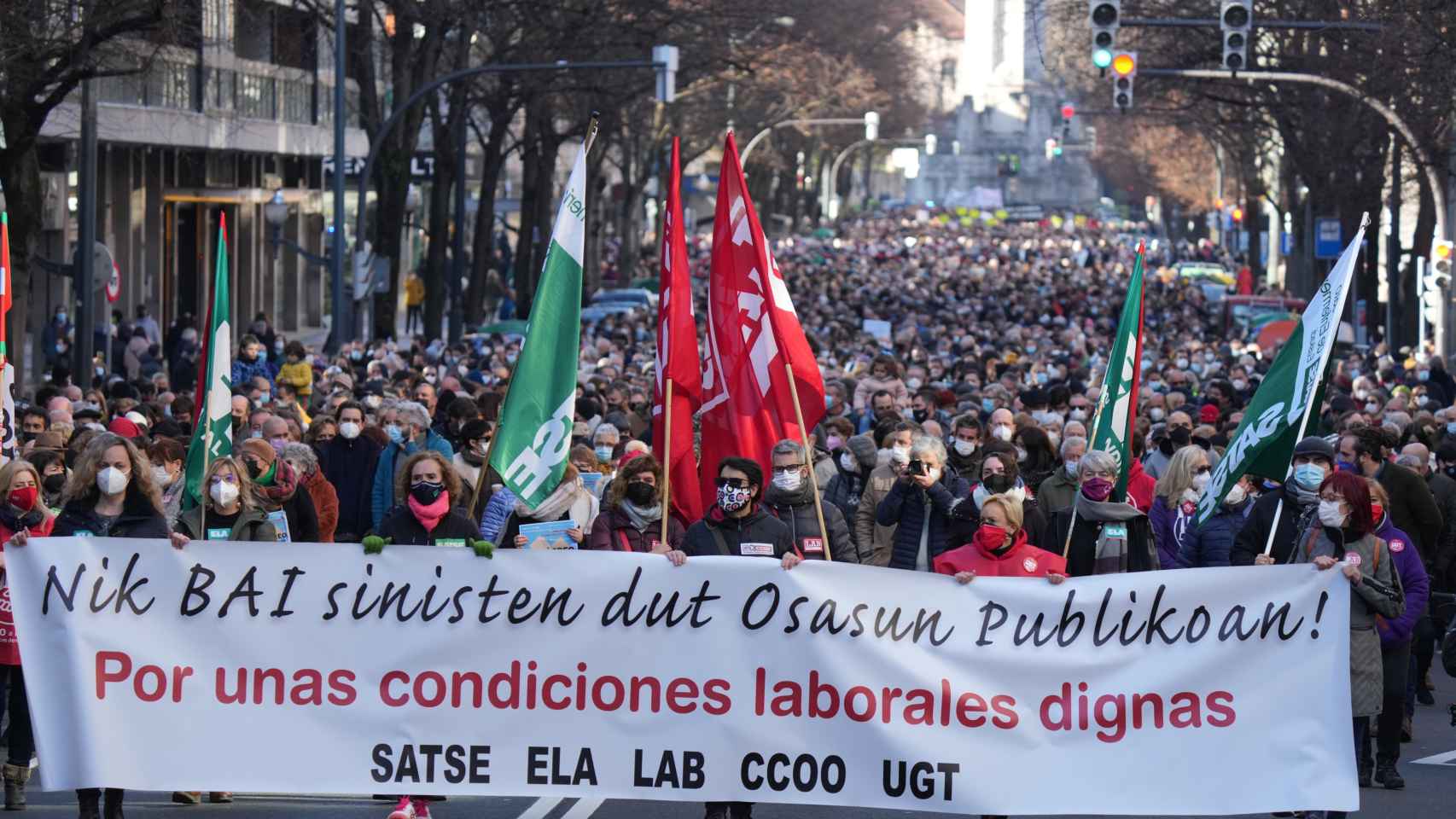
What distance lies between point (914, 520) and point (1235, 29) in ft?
46.3

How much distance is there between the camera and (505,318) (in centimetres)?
4953

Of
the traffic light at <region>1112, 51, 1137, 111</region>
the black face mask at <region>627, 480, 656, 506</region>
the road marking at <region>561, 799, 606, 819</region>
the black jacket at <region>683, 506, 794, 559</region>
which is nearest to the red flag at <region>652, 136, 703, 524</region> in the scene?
the black face mask at <region>627, 480, 656, 506</region>

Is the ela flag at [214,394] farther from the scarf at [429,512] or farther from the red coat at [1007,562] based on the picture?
the red coat at [1007,562]

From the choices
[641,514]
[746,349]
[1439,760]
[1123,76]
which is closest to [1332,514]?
[746,349]

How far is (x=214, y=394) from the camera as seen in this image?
34.9 feet

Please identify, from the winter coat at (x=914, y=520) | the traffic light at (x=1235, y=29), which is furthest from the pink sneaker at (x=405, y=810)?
the traffic light at (x=1235, y=29)

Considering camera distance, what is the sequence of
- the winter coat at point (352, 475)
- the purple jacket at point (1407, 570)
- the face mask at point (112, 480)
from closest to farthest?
the face mask at point (112, 480) → the purple jacket at point (1407, 570) → the winter coat at point (352, 475)

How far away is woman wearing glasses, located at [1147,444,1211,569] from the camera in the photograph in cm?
1220

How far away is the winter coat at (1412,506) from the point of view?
13.1 m

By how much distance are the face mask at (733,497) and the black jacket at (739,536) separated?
5 cm

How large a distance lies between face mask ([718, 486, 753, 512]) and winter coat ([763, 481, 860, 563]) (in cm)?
52

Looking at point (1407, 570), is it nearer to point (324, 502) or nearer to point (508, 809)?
Result: point (508, 809)

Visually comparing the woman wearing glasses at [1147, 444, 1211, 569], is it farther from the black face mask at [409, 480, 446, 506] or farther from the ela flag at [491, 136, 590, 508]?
the black face mask at [409, 480, 446, 506]

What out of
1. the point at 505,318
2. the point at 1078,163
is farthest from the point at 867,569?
the point at 1078,163
